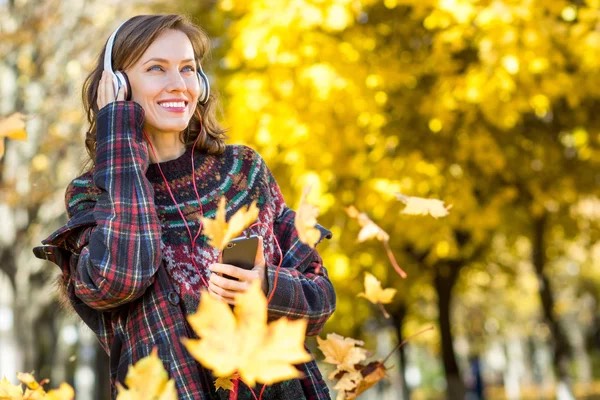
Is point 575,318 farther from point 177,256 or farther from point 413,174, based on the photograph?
point 177,256

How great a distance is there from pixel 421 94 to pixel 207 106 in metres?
5.99

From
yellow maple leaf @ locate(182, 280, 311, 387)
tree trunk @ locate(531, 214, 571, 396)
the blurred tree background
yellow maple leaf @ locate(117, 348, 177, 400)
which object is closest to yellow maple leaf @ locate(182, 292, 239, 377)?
yellow maple leaf @ locate(182, 280, 311, 387)

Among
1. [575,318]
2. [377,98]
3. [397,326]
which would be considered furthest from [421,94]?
[575,318]

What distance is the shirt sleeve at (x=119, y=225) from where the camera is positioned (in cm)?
187

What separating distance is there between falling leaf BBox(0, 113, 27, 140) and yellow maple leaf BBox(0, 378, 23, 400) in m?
0.49

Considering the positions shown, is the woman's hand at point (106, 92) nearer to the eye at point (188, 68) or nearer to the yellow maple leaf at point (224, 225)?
the eye at point (188, 68)

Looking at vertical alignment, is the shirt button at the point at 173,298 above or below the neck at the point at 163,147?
below

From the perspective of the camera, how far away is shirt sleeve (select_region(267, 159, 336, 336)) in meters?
1.91

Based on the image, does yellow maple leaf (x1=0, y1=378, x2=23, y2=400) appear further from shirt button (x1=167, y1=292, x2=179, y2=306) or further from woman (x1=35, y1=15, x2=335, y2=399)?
shirt button (x1=167, y1=292, x2=179, y2=306)

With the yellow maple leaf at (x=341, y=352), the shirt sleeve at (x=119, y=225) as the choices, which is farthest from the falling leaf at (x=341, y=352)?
the shirt sleeve at (x=119, y=225)

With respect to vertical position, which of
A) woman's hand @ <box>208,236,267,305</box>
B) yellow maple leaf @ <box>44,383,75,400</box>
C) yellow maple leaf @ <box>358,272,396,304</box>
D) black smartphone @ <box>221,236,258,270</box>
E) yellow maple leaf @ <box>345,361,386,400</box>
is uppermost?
black smartphone @ <box>221,236,258,270</box>

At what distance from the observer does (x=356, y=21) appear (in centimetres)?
809

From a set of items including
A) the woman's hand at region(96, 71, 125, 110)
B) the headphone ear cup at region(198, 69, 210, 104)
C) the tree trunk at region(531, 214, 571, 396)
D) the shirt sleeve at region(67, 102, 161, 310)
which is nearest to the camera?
the shirt sleeve at region(67, 102, 161, 310)

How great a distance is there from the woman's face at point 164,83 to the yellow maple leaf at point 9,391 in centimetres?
67
